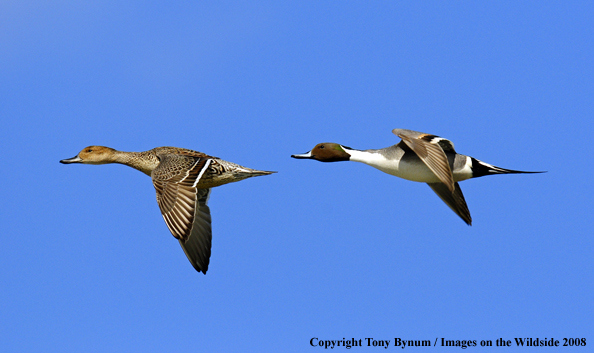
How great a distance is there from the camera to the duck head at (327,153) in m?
8.46

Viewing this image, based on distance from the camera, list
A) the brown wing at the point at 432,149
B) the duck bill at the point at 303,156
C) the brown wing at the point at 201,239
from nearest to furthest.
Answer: the brown wing at the point at 432,149 → the brown wing at the point at 201,239 → the duck bill at the point at 303,156

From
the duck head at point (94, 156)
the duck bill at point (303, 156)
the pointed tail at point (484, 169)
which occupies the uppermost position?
the duck head at point (94, 156)

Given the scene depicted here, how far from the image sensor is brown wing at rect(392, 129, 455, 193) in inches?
280

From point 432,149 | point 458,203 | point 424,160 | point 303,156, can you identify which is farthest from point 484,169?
point 303,156

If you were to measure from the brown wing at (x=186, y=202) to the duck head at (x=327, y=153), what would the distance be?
134 cm

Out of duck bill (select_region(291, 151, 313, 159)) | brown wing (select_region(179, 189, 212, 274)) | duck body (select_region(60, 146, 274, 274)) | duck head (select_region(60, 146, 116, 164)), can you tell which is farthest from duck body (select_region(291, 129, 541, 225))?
duck head (select_region(60, 146, 116, 164))

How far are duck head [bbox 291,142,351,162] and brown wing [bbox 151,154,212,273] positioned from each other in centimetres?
134

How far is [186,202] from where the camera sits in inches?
271

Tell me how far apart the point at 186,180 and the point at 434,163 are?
2663 millimetres

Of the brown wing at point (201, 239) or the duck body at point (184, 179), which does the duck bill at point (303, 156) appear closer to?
the duck body at point (184, 179)

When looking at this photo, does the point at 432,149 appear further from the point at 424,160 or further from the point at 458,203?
the point at 458,203

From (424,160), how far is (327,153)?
1.60m

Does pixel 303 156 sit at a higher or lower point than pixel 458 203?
higher

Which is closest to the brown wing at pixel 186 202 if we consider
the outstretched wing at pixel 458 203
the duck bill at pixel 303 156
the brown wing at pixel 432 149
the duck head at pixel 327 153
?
the duck bill at pixel 303 156
